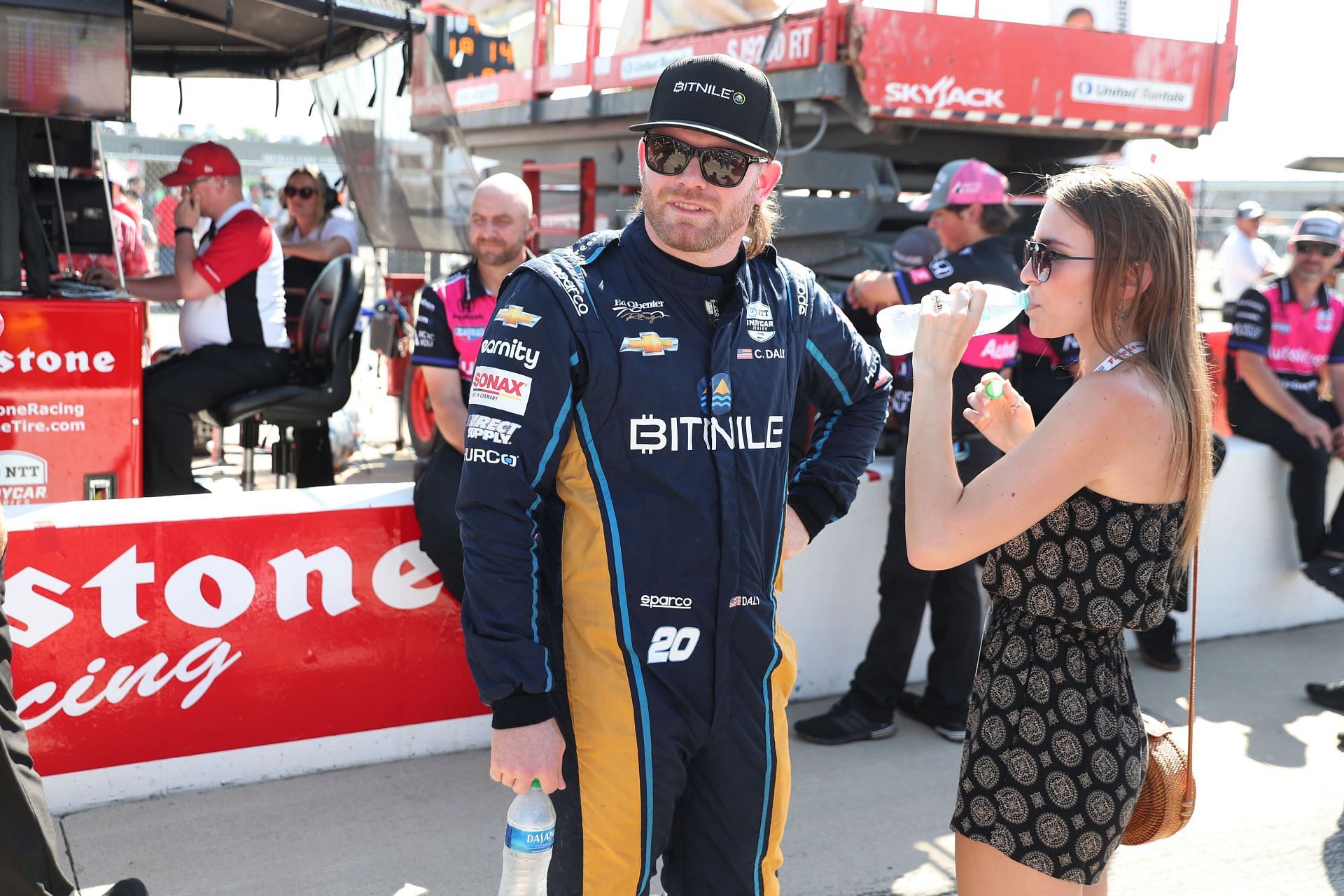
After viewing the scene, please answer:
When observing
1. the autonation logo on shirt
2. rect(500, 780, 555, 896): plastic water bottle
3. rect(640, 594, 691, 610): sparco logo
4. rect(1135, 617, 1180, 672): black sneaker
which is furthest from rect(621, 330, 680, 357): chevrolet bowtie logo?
the autonation logo on shirt

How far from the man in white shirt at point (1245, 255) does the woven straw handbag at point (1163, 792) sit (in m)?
11.4

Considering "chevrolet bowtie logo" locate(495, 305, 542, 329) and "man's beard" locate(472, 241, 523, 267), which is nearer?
"chevrolet bowtie logo" locate(495, 305, 542, 329)

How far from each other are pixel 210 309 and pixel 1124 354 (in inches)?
177

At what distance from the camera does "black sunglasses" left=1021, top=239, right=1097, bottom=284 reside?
214 centimetres

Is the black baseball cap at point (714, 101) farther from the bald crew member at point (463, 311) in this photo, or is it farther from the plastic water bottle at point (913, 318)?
the bald crew member at point (463, 311)

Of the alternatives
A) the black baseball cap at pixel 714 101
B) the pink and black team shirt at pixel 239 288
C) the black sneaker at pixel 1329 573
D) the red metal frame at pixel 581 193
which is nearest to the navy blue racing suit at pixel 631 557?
the black baseball cap at pixel 714 101

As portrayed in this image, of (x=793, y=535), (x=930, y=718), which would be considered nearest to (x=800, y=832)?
(x=930, y=718)

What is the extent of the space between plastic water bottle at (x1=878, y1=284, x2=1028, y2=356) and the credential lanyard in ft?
1.06

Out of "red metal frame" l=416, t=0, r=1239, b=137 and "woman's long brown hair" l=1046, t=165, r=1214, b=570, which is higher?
"red metal frame" l=416, t=0, r=1239, b=137

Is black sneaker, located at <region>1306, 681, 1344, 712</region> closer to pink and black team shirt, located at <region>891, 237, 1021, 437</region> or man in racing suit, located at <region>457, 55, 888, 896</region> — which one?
pink and black team shirt, located at <region>891, 237, 1021, 437</region>

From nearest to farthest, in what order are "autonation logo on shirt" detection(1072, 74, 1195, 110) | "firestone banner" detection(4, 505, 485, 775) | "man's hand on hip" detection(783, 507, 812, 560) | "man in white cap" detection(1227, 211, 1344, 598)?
"man's hand on hip" detection(783, 507, 812, 560) < "firestone banner" detection(4, 505, 485, 775) < "man in white cap" detection(1227, 211, 1344, 598) < "autonation logo on shirt" detection(1072, 74, 1195, 110)

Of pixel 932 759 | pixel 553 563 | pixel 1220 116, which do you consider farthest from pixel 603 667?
pixel 1220 116

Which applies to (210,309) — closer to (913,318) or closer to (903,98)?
(913,318)

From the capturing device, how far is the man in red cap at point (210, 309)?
210 inches
